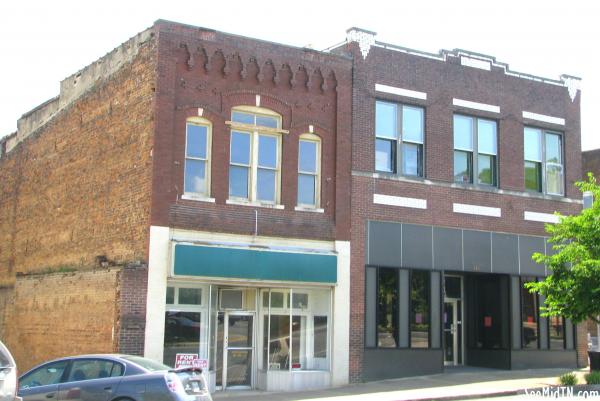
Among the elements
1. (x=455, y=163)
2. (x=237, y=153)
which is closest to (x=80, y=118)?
(x=237, y=153)

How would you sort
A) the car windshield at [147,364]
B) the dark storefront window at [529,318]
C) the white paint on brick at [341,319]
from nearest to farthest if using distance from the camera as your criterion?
the car windshield at [147,364], the white paint on brick at [341,319], the dark storefront window at [529,318]

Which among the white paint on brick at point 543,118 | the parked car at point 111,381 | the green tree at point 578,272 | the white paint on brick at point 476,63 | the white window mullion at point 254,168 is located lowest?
the parked car at point 111,381

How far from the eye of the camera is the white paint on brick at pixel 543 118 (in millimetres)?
26419

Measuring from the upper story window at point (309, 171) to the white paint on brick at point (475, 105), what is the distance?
4.92m

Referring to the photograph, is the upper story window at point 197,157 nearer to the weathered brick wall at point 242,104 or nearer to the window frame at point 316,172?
the weathered brick wall at point 242,104

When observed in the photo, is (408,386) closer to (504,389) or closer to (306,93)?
(504,389)

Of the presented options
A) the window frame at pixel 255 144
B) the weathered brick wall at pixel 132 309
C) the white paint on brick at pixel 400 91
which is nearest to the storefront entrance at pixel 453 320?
the white paint on brick at pixel 400 91

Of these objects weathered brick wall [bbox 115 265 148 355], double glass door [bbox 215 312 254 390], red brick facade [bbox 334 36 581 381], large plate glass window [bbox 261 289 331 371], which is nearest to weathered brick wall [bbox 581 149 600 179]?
red brick facade [bbox 334 36 581 381]

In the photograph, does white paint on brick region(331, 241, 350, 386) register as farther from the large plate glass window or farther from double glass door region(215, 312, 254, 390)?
double glass door region(215, 312, 254, 390)

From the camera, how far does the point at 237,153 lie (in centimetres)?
2150

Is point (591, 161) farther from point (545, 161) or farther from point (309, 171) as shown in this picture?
point (309, 171)

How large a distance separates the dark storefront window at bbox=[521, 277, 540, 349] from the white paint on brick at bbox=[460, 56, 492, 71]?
653cm

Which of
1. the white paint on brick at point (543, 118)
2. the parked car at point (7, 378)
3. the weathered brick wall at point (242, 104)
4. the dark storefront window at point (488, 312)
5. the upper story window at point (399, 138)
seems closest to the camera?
the parked car at point (7, 378)

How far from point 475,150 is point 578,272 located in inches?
232
